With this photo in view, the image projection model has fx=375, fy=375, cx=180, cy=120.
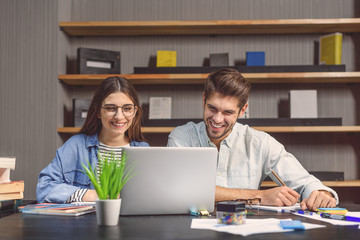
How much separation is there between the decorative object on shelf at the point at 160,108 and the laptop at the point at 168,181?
1.60 metres

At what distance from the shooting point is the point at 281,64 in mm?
2928

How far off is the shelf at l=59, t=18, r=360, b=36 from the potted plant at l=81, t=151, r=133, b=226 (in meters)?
1.77

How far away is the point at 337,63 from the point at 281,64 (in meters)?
0.41

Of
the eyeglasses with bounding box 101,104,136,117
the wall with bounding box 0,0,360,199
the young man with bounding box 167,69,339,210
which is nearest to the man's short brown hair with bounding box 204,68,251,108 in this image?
the young man with bounding box 167,69,339,210

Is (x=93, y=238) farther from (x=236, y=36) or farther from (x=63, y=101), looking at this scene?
(x=236, y=36)

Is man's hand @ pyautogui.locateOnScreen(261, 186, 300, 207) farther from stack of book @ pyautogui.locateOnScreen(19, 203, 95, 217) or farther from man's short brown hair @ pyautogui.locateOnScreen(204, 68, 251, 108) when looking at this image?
stack of book @ pyautogui.locateOnScreen(19, 203, 95, 217)

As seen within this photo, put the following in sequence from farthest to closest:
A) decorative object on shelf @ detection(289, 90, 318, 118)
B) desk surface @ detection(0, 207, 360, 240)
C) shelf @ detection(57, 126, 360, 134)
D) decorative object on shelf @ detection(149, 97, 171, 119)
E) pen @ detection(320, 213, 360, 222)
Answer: decorative object on shelf @ detection(149, 97, 171, 119) → decorative object on shelf @ detection(289, 90, 318, 118) → shelf @ detection(57, 126, 360, 134) → pen @ detection(320, 213, 360, 222) → desk surface @ detection(0, 207, 360, 240)

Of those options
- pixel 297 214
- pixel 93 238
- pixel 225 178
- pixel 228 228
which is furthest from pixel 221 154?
pixel 93 238

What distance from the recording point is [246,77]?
8.80 ft

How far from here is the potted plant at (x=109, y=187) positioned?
1078 millimetres

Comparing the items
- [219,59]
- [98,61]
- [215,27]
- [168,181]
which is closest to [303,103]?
[219,59]

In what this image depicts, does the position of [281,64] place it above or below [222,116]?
above

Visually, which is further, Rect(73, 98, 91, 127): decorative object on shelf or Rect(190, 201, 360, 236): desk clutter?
Rect(73, 98, 91, 127): decorative object on shelf

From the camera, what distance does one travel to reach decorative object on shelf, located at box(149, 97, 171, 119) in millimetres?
2844
